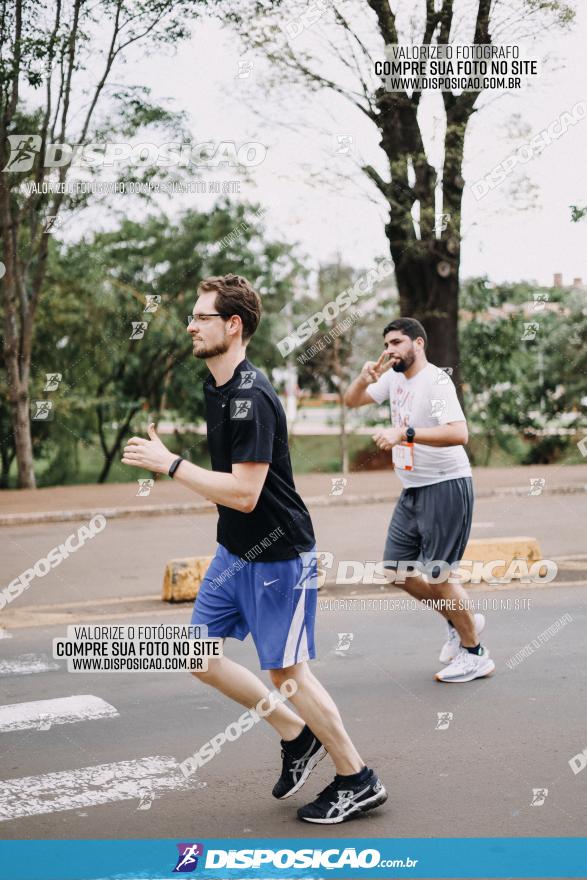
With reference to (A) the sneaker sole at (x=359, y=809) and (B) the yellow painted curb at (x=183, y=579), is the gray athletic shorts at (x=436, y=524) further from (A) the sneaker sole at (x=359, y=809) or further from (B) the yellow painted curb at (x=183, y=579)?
(B) the yellow painted curb at (x=183, y=579)

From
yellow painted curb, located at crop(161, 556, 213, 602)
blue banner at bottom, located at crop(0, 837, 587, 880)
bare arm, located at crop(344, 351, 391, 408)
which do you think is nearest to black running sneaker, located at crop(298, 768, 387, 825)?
blue banner at bottom, located at crop(0, 837, 587, 880)

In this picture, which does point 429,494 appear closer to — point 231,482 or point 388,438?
point 388,438

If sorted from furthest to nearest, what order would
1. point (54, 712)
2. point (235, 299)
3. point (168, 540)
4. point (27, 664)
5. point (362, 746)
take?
point (168, 540)
point (27, 664)
point (54, 712)
point (362, 746)
point (235, 299)

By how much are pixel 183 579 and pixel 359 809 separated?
459 centimetres

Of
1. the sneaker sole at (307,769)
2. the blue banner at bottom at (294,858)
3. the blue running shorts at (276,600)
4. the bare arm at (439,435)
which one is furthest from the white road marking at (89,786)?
the bare arm at (439,435)

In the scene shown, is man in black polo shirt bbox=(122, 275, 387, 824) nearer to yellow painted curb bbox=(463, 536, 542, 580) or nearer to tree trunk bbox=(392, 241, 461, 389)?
yellow painted curb bbox=(463, 536, 542, 580)

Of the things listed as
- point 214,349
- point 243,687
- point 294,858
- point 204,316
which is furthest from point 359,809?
point 204,316

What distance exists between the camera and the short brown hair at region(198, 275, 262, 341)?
405 cm

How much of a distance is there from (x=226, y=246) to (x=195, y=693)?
69.7ft

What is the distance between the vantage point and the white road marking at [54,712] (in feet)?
18.3

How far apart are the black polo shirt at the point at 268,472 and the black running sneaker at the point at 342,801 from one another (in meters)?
0.87

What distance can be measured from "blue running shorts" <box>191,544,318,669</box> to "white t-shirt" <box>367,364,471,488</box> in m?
2.07

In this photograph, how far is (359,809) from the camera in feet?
13.8

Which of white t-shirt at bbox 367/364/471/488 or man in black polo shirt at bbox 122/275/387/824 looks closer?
man in black polo shirt at bbox 122/275/387/824
